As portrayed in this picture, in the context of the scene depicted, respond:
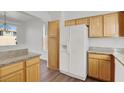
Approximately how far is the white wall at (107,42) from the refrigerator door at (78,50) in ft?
1.89

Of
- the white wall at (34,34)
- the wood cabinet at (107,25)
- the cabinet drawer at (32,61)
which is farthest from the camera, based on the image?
the white wall at (34,34)

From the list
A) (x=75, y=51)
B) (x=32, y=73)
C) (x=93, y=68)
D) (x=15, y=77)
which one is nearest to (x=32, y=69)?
(x=32, y=73)

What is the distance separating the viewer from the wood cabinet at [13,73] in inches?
65.9

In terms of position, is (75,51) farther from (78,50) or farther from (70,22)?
(70,22)

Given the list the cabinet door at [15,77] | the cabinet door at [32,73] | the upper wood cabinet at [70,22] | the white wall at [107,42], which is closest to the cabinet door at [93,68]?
the white wall at [107,42]

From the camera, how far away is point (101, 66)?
3.06 metres

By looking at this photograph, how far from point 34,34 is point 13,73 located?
494 centimetres

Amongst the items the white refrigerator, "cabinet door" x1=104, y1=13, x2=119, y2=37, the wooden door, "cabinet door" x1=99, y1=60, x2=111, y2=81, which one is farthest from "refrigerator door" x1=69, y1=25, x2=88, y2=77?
the wooden door

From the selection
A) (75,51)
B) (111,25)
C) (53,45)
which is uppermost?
(111,25)

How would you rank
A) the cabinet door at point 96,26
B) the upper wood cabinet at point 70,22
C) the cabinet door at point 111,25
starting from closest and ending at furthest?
the cabinet door at point 111,25 < the cabinet door at point 96,26 < the upper wood cabinet at point 70,22

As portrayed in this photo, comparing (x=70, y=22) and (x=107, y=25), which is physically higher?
(x=70, y=22)

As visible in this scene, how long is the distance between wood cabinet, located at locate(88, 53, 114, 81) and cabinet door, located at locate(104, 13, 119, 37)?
657 millimetres

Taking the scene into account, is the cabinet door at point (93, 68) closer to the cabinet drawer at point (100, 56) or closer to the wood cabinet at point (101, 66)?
the wood cabinet at point (101, 66)
